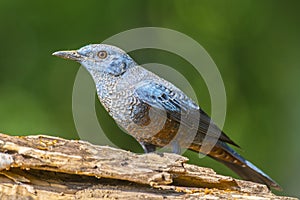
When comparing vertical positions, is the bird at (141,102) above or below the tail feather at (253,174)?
above

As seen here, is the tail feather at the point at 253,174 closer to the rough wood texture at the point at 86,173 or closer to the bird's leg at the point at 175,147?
the bird's leg at the point at 175,147

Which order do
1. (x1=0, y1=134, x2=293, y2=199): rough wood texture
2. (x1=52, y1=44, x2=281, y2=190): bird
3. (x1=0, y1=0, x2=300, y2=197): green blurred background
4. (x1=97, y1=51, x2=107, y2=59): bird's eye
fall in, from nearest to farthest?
(x1=0, y1=134, x2=293, y2=199): rough wood texture → (x1=52, y1=44, x2=281, y2=190): bird → (x1=97, y1=51, x2=107, y2=59): bird's eye → (x1=0, y1=0, x2=300, y2=197): green blurred background

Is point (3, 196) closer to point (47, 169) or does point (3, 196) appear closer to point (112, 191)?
point (47, 169)

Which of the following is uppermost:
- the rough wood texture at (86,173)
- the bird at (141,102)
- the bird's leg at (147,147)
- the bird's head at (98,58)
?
the bird's head at (98,58)

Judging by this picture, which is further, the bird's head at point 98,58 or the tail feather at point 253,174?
the tail feather at point 253,174

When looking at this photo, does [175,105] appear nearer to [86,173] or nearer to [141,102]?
[141,102]

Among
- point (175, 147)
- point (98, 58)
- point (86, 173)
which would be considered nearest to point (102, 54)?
point (98, 58)

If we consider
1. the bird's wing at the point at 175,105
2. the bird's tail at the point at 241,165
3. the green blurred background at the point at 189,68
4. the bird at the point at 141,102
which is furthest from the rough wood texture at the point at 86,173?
the green blurred background at the point at 189,68

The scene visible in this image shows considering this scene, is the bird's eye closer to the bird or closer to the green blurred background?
the bird

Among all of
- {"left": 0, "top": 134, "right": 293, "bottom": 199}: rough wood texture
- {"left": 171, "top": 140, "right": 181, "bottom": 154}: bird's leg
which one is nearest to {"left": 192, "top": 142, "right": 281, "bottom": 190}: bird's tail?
{"left": 171, "top": 140, "right": 181, "bottom": 154}: bird's leg
